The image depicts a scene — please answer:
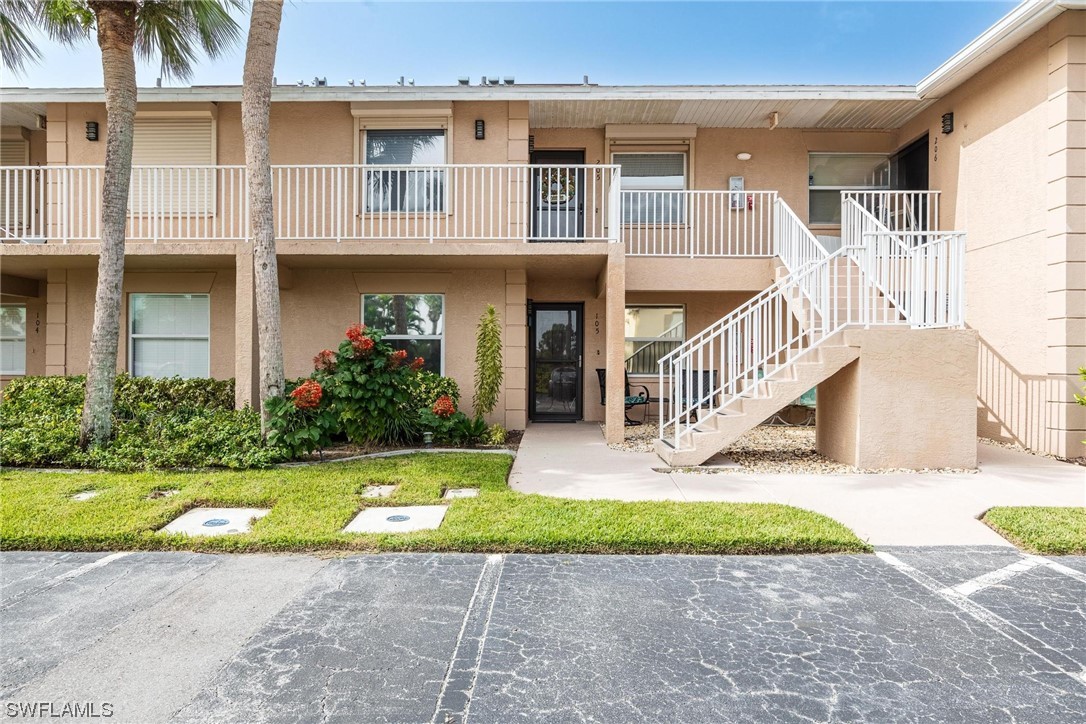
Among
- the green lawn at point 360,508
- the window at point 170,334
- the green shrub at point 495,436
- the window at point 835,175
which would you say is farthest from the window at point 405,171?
the window at point 835,175

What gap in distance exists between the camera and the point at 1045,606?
3188 millimetres

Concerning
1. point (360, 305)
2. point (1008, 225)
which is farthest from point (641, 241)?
point (1008, 225)

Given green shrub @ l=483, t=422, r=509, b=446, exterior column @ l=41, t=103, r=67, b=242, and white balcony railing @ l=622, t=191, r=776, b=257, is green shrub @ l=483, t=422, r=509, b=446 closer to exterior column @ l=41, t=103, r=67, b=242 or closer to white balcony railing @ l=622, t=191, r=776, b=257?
white balcony railing @ l=622, t=191, r=776, b=257

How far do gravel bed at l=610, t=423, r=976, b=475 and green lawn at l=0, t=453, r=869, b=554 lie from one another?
1969mm

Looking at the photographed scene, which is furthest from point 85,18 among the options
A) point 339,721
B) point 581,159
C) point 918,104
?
point 918,104

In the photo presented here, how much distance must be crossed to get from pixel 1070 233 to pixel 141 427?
1212cm

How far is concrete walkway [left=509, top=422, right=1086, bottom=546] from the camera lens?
4586 mm

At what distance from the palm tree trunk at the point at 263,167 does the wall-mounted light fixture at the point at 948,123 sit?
9994 mm

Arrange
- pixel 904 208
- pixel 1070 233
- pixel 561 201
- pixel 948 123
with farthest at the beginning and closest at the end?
pixel 561 201 < pixel 904 208 < pixel 948 123 < pixel 1070 233

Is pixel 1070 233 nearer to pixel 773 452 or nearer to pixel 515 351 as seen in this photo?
pixel 773 452

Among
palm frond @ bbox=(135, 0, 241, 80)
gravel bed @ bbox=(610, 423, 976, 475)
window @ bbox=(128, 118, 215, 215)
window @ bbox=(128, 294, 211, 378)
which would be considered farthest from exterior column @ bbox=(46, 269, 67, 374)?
gravel bed @ bbox=(610, 423, 976, 475)

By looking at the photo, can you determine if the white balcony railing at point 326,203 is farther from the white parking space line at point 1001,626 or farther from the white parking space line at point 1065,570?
the white parking space line at point 1065,570

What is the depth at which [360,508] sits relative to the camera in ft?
16.2

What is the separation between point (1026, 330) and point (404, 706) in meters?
9.14
